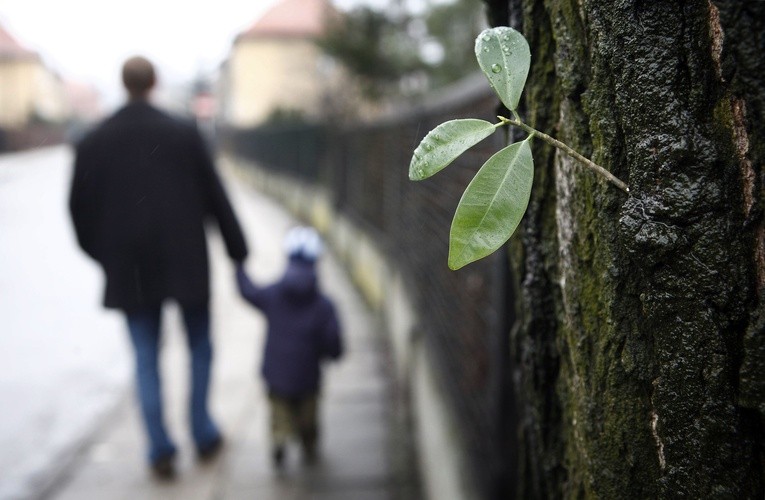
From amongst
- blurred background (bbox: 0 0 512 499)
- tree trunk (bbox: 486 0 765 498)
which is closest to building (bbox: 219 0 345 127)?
blurred background (bbox: 0 0 512 499)

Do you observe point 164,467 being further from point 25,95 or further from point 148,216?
point 25,95

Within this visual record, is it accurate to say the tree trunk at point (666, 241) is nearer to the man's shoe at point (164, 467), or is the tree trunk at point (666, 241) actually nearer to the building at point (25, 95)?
the man's shoe at point (164, 467)

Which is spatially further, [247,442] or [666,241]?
[247,442]

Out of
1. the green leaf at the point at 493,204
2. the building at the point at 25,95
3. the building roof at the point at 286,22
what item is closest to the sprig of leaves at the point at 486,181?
the green leaf at the point at 493,204

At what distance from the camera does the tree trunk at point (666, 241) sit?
0.64 meters

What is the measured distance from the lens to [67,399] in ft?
16.1

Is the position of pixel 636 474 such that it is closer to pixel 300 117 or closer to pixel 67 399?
pixel 67 399

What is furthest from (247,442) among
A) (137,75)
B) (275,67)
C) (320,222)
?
(275,67)

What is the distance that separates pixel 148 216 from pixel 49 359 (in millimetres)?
2926

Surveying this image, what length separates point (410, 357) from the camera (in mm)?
4637

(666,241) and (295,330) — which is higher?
(666,241)

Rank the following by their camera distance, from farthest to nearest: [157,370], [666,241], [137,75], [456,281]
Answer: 1. [157,370]
2. [137,75]
3. [456,281]
4. [666,241]

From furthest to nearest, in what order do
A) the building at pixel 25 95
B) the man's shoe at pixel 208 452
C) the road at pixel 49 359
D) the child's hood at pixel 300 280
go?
1. the building at pixel 25 95
2. the road at pixel 49 359
3. the man's shoe at pixel 208 452
4. the child's hood at pixel 300 280

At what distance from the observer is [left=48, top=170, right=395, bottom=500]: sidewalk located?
12.2ft
